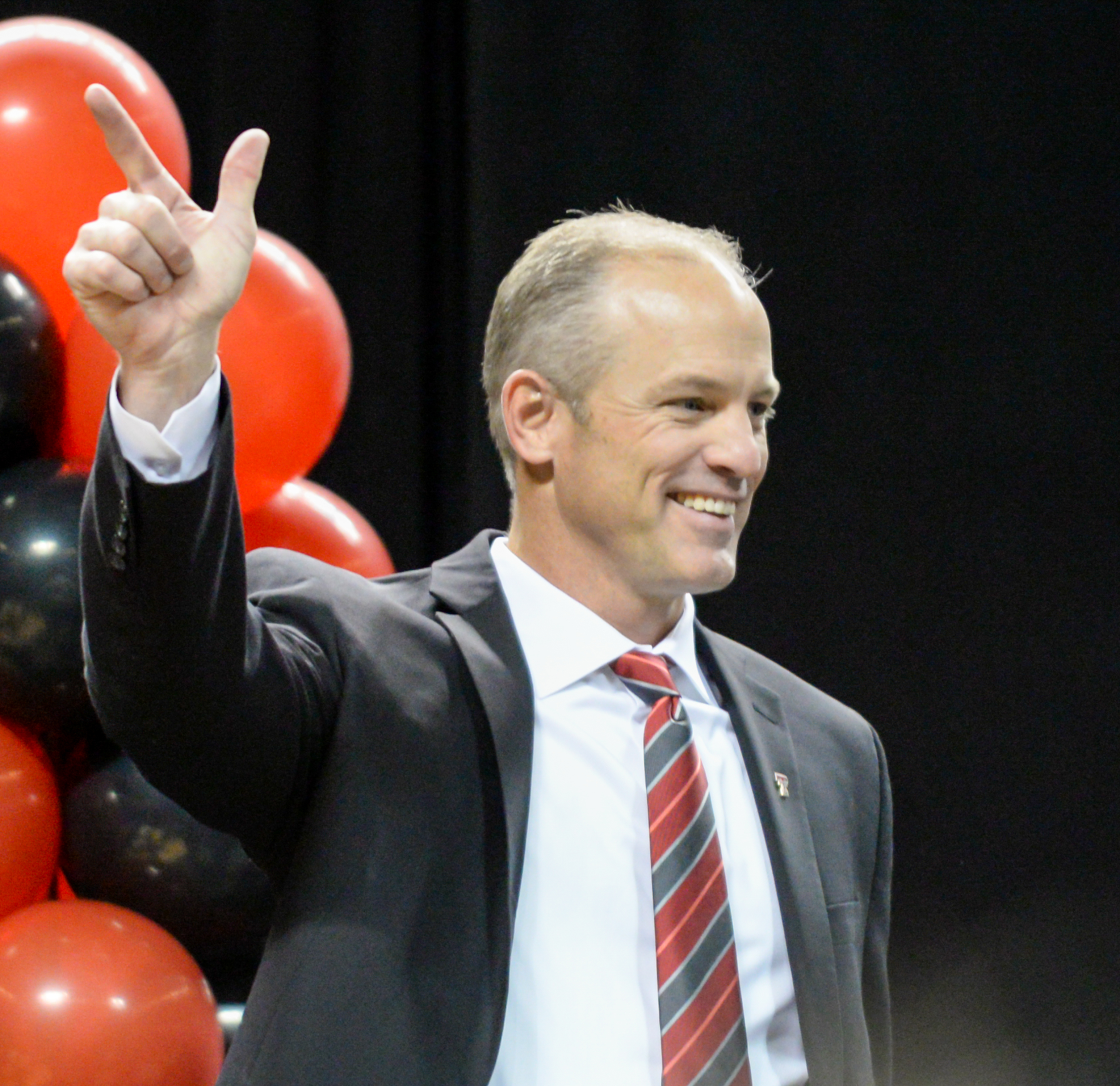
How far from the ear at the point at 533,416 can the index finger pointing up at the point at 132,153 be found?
627 mm

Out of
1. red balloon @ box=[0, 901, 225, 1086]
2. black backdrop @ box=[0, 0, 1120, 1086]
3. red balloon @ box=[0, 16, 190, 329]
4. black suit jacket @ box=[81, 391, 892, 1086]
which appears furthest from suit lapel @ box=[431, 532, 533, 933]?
black backdrop @ box=[0, 0, 1120, 1086]

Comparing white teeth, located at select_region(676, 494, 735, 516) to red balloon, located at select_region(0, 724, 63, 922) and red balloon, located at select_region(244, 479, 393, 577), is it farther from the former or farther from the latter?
red balloon, located at select_region(0, 724, 63, 922)

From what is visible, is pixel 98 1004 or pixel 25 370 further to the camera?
pixel 25 370

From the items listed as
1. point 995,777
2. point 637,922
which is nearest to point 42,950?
point 637,922

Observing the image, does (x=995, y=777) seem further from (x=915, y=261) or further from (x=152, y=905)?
(x=152, y=905)

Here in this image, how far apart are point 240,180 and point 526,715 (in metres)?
0.61

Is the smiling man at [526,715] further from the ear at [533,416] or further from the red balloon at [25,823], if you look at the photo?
the red balloon at [25,823]

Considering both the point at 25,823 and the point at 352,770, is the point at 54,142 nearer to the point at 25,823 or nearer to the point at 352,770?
the point at 25,823

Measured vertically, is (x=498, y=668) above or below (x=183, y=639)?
below

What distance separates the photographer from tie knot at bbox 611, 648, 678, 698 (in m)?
1.57

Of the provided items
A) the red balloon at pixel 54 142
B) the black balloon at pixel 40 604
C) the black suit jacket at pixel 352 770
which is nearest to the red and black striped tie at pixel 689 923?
the black suit jacket at pixel 352 770

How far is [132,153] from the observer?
1.04m

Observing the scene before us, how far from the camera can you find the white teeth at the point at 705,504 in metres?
1.56

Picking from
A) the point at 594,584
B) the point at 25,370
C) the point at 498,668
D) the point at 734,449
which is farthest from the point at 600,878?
the point at 25,370
